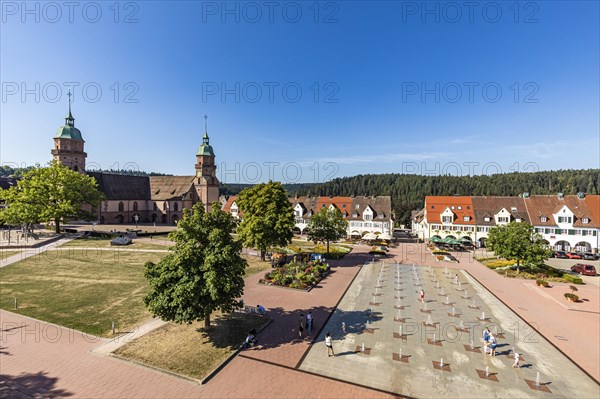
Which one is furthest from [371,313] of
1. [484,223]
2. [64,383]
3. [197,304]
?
[484,223]

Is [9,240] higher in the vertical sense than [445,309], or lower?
higher

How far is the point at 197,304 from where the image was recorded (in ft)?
55.1

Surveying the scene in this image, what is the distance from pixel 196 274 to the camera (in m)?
17.2

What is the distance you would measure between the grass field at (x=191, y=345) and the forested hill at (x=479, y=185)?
13642cm

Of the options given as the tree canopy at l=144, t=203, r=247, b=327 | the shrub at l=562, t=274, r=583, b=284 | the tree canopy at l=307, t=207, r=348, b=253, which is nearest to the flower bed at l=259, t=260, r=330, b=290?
the tree canopy at l=307, t=207, r=348, b=253

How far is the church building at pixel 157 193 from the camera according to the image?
76.6 meters

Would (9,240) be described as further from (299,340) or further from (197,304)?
(299,340)

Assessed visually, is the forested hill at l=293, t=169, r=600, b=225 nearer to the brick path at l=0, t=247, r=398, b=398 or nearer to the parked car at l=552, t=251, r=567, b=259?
the parked car at l=552, t=251, r=567, b=259

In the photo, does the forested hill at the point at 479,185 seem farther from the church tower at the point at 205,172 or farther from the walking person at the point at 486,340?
the walking person at the point at 486,340

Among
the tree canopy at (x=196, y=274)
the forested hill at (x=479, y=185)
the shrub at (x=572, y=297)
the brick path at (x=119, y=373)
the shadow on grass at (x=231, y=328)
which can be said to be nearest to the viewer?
the brick path at (x=119, y=373)

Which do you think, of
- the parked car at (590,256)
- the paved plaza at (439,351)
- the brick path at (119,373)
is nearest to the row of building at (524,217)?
the parked car at (590,256)

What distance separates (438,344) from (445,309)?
723cm

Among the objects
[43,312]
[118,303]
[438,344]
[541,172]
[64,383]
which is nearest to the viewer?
[64,383]

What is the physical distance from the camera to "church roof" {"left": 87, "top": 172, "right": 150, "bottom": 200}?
75.4 m
